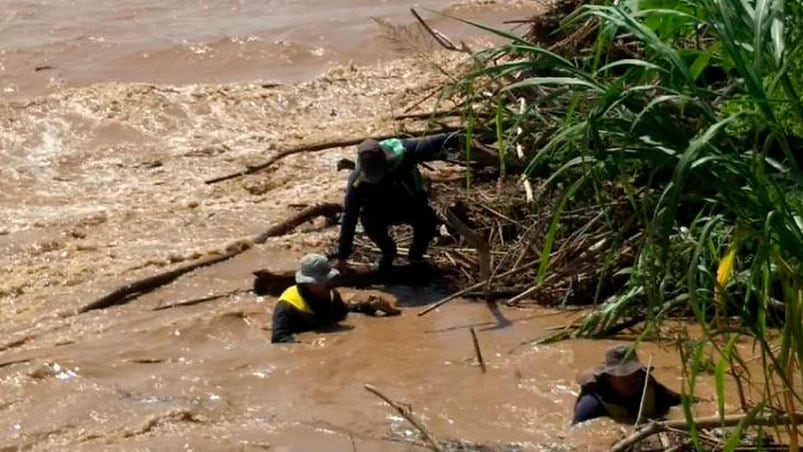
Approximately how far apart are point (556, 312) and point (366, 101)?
20.2 ft

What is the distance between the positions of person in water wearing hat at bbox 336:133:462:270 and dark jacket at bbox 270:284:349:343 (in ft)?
2.36

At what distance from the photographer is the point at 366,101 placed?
13.4 m

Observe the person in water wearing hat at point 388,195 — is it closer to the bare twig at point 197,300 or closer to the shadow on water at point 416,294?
the shadow on water at point 416,294

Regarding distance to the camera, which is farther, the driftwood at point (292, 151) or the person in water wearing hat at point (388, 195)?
the driftwood at point (292, 151)

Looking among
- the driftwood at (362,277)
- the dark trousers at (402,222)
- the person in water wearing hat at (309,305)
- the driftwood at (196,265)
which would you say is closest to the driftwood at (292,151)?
the driftwood at (196,265)

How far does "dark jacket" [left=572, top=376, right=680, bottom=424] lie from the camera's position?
5.63 meters

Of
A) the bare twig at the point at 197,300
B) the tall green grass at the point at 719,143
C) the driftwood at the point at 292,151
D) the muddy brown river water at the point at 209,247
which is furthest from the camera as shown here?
the driftwood at the point at 292,151

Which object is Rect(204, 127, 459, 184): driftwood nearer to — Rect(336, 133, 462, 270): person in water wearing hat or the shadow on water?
Rect(336, 133, 462, 270): person in water wearing hat

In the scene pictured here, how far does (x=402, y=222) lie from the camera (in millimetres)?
8570

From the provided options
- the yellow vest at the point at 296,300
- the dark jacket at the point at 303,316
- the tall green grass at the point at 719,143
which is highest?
A: the tall green grass at the point at 719,143

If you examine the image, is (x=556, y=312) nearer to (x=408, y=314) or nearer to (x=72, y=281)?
(x=408, y=314)

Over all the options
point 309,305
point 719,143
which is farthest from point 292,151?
point 719,143

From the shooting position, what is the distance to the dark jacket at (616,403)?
5629mm

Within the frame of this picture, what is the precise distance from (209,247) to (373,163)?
5.41ft
